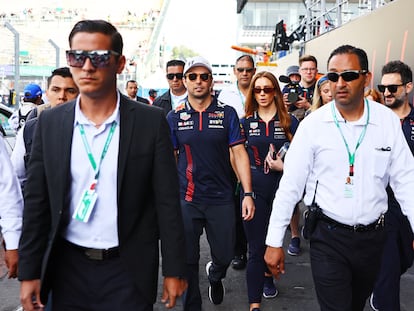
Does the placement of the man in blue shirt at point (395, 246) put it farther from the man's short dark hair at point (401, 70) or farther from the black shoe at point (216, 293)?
the black shoe at point (216, 293)

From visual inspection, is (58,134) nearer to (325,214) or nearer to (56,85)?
(325,214)

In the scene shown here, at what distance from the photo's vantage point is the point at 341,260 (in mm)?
2865

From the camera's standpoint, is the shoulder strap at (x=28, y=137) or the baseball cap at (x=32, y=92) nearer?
the shoulder strap at (x=28, y=137)

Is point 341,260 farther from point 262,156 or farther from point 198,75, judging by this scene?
point 198,75

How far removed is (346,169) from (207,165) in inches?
56.1

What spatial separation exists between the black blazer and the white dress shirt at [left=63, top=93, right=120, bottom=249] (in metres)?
0.04

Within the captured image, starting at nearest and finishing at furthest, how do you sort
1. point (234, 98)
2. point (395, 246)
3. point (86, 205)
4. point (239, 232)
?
point (86, 205), point (395, 246), point (239, 232), point (234, 98)

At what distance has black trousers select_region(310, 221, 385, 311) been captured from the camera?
2.86 metres

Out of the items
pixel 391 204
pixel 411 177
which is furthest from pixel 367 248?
pixel 391 204

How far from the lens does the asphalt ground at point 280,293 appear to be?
441 centimetres

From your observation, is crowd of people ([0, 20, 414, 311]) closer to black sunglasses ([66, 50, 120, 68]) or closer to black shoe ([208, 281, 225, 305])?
black sunglasses ([66, 50, 120, 68])

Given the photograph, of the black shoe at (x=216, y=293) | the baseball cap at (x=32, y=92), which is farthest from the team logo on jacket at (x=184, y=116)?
the baseball cap at (x=32, y=92)

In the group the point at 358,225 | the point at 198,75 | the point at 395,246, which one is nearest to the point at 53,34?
the point at 198,75

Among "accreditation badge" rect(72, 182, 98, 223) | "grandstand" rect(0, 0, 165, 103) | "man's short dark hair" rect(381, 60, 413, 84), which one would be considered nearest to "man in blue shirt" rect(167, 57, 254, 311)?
"man's short dark hair" rect(381, 60, 413, 84)
